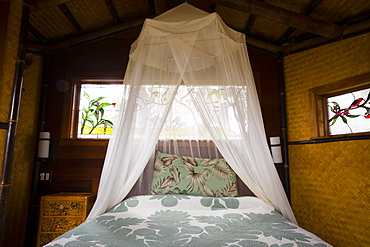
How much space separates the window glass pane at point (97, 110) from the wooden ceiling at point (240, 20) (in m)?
0.65

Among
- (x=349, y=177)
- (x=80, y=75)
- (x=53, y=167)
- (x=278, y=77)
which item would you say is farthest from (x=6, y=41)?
(x=349, y=177)

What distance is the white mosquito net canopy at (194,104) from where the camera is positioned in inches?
81.5

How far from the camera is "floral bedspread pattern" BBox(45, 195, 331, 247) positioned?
4.64 ft

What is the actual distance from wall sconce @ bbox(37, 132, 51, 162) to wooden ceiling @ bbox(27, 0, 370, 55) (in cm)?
112

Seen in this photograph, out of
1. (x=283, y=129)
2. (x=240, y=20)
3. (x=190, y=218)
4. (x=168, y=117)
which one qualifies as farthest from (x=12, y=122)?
(x=283, y=129)

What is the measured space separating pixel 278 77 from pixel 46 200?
313cm

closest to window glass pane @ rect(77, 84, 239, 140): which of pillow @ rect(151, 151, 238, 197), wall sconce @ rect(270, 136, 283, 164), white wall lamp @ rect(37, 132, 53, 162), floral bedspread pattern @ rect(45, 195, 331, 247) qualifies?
pillow @ rect(151, 151, 238, 197)

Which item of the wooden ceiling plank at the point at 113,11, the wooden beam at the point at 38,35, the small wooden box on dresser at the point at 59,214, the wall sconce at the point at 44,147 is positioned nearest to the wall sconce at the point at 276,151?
the small wooden box on dresser at the point at 59,214

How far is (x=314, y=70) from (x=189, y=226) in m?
2.39

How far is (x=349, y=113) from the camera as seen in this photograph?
9.04ft

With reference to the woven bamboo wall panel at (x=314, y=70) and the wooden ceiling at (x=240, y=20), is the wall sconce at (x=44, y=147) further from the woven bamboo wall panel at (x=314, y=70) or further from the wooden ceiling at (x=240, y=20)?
the woven bamboo wall panel at (x=314, y=70)

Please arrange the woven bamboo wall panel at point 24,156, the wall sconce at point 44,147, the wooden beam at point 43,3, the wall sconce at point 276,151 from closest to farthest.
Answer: the wooden beam at point 43,3, the woven bamboo wall panel at point 24,156, the wall sconce at point 44,147, the wall sconce at point 276,151

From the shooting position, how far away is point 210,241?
1434 mm

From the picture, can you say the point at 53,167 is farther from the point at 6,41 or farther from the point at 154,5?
the point at 154,5
